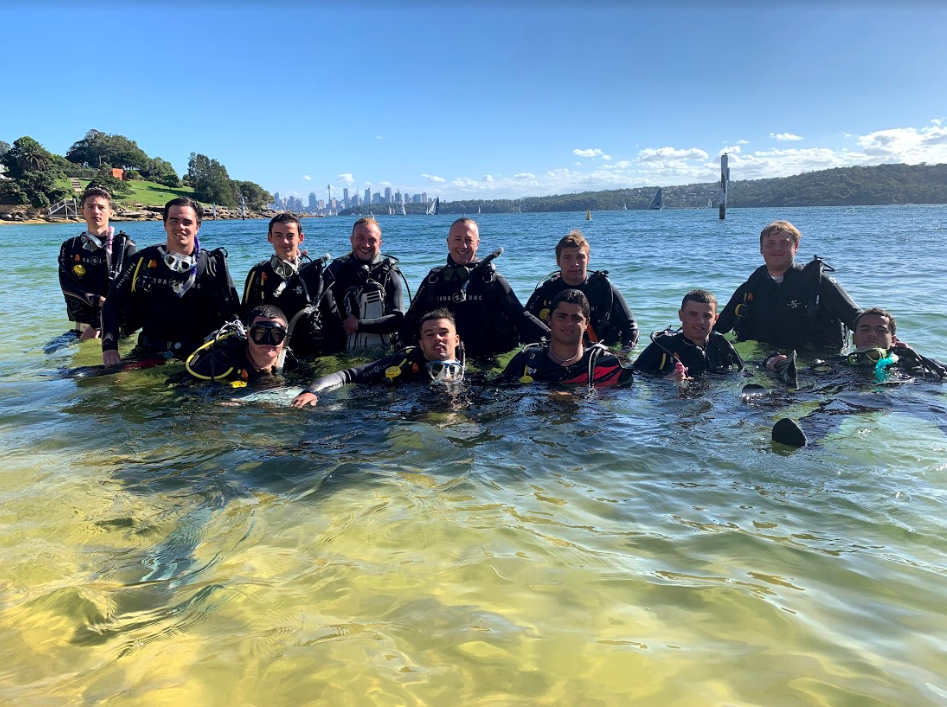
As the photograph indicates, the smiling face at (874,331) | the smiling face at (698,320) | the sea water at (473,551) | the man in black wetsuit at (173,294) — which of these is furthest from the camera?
the man in black wetsuit at (173,294)

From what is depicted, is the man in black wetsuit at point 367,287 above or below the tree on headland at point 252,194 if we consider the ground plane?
below

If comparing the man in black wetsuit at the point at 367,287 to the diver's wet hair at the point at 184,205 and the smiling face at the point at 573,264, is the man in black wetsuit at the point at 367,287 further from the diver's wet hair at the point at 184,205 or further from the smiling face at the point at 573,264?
the smiling face at the point at 573,264

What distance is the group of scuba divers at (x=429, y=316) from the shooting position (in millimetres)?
5887

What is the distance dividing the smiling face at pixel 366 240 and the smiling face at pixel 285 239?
703 millimetres

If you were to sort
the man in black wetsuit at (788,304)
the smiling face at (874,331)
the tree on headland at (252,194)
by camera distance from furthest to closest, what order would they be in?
1. the tree on headland at (252,194)
2. the man in black wetsuit at (788,304)
3. the smiling face at (874,331)

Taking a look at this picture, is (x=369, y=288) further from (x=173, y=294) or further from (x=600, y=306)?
(x=600, y=306)

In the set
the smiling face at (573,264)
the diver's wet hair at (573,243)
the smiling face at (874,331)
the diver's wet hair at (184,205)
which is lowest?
the smiling face at (874,331)

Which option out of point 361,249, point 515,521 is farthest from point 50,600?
point 361,249

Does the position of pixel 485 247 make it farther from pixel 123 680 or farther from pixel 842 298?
pixel 123 680

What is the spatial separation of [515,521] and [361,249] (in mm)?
4929

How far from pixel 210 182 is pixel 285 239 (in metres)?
128

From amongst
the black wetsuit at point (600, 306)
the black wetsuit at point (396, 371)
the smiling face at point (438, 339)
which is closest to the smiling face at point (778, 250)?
the black wetsuit at point (600, 306)

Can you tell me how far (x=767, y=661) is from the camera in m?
2.22

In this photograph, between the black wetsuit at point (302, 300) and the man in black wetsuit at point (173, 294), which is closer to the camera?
the man in black wetsuit at point (173, 294)
